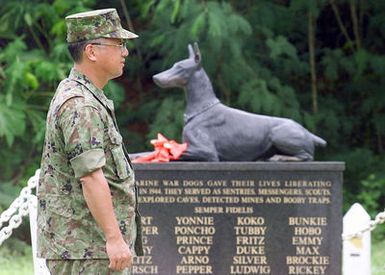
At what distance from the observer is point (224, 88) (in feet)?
40.0

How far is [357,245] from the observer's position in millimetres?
8102

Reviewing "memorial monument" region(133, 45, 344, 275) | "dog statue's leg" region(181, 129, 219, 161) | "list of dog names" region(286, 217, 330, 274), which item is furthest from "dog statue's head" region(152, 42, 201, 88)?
"list of dog names" region(286, 217, 330, 274)

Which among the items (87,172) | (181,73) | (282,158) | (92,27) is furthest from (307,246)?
(87,172)

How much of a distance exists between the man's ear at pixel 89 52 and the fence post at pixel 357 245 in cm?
388

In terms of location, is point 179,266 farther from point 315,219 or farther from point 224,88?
point 224,88

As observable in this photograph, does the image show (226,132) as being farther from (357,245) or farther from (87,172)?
(87,172)

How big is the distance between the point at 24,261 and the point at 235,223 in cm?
304

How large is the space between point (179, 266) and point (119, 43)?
371 cm

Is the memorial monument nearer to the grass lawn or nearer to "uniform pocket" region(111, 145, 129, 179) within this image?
the grass lawn

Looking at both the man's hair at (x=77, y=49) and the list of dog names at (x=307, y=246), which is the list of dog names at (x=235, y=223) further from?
the man's hair at (x=77, y=49)

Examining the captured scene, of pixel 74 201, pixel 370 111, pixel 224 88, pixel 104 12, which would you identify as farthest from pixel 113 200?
pixel 370 111

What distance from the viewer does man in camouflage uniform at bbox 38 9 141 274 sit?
441 centimetres

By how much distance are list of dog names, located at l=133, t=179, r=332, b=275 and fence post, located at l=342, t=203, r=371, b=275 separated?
171 mm

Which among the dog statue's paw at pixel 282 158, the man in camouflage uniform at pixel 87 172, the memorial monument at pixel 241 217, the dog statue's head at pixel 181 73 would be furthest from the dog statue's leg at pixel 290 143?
the man in camouflage uniform at pixel 87 172
